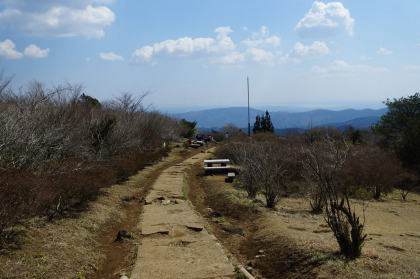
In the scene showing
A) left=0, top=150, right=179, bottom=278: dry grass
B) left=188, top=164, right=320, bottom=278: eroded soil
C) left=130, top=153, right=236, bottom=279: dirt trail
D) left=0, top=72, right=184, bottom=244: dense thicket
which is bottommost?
left=188, top=164, right=320, bottom=278: eroded soil

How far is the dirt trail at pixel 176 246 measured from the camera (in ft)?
18.8

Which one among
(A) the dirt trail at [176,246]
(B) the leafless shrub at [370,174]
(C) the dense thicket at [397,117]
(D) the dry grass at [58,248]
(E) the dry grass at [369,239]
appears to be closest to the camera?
(D) the dry grass at [58,248]

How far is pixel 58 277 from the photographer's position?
17.2 ft

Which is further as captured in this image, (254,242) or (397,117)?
(397,117)

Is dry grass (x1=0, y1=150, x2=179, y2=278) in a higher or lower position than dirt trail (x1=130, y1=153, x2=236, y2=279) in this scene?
higher

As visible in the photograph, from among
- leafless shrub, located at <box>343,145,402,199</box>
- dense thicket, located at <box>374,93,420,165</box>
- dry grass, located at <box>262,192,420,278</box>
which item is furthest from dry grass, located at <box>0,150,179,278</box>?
dense thicket, located at <box>374,93,420,165</box>

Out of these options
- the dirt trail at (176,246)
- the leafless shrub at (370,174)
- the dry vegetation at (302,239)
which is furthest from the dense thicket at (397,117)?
the dirt trail at (176,246)

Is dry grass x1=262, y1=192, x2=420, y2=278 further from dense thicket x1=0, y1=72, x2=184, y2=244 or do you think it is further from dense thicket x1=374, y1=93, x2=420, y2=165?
dense thicket x1=374, y1=93, x2=420, y2=165

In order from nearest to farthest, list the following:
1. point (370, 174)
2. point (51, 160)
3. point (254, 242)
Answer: point (254, 242) < point (51, 160) < point (370, 174)

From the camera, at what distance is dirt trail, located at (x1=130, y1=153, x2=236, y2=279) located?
226 inches

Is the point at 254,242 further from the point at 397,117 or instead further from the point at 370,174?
the point at 397,117

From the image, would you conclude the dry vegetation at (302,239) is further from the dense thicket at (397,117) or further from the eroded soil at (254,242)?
the dense thicket at (397,117)

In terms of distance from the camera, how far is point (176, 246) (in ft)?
23.2

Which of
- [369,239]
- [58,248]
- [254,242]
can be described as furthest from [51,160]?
[369,239]
